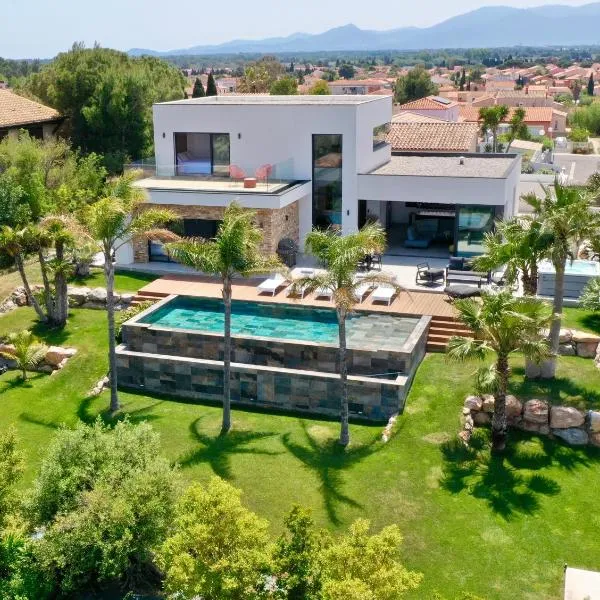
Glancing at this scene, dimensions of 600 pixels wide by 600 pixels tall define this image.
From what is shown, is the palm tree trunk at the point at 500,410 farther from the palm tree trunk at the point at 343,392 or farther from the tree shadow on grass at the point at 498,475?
the palm tree trunk at the point at 343,392

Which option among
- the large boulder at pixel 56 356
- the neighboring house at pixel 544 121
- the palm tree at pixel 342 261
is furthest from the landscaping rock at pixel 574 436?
the neighboring house at pixel 544 121

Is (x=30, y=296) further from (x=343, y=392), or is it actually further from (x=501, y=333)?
(x=501, y=333)

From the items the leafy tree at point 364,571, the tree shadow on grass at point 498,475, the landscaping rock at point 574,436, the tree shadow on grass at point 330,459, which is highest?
the leafy tree at point 364,571

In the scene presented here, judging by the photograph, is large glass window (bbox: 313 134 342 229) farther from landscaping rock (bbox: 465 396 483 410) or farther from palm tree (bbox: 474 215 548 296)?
landscaping rock (bbox: 465 396 483 410)

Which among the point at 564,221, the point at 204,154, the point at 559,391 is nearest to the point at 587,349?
the point at 559,391

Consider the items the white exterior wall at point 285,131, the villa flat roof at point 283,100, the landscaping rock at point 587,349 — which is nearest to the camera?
the landscaping rock at point 587,349

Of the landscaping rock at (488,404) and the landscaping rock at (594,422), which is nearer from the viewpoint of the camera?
the landscaping rock at (594,422)

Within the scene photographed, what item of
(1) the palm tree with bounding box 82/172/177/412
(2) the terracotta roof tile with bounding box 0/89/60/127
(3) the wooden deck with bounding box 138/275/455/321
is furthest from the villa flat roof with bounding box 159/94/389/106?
(1) the palm tree with bounding box 82/172/177/412
